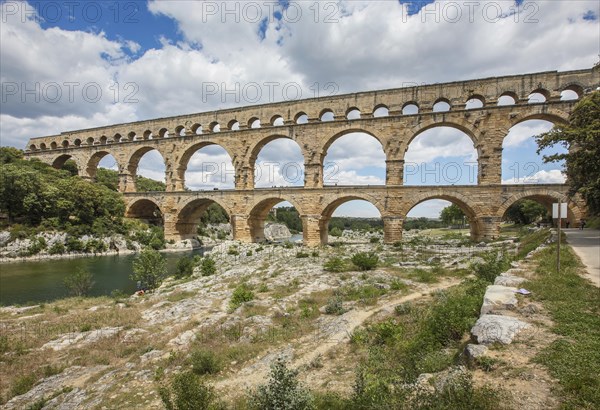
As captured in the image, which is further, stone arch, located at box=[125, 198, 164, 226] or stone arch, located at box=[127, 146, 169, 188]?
stone arch, located at box=[125, 198, 164, 226]

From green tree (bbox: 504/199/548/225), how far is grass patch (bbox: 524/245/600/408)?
39571mm

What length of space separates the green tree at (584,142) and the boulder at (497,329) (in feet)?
36.6

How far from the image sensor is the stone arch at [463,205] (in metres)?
24.1

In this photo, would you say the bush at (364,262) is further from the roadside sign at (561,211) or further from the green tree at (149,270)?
the green tree at (149,270)

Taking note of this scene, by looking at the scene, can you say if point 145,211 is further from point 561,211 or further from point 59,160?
point 561,211

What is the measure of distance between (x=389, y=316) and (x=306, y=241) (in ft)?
64.2

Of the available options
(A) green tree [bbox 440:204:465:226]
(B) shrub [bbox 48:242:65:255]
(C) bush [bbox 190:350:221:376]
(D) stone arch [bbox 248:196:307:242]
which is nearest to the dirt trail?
(C) bush [bbox 190:350:221:376]

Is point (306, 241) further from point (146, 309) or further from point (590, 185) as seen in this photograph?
point (590, 185)

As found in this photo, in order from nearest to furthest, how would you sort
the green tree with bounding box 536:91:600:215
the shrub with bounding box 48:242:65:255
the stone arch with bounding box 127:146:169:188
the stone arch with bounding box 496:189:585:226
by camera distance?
the green tree with bounding box 536:91:600:215 → the stone arch with bounding box 496:189:585:226 → the shrub with bounding box 48:242:65:255 → the stone arch with bounding box 127:146:169:188

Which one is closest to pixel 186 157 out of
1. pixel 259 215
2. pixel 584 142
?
pixel 259 215

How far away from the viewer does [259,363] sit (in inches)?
265

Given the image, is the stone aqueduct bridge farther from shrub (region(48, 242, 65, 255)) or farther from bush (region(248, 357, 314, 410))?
bush (region(248, 357, 314, 410))

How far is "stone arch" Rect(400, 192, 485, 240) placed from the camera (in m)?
24.1

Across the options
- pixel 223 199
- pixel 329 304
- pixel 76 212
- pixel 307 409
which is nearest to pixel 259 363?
pixel 307 409
